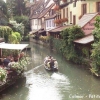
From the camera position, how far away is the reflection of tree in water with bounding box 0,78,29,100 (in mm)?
16953

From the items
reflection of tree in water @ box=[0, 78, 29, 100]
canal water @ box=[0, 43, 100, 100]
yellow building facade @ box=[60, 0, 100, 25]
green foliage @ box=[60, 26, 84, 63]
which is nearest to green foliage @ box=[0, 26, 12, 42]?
green foliage @ box=[60, 26, 84, 63]

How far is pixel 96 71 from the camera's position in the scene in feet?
72.0

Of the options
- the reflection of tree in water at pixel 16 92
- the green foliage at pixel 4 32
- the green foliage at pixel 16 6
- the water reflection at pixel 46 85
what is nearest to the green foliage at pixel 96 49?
the water reflection at pixel 46 85

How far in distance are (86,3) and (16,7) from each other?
38.5m

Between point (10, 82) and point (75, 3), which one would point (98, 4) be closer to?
point (75, 3)

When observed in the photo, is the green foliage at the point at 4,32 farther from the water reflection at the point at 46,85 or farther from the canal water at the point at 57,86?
the water reflection at the point at 46,85

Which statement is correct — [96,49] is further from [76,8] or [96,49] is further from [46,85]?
[76,8]

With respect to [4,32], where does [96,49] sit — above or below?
below

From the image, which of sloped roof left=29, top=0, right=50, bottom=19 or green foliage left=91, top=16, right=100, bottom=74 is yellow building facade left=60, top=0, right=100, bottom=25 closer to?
green foliage left=91, top=16, right=100, bottom=74

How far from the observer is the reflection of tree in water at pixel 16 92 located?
55.6 feet

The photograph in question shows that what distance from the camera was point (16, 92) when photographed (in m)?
18.1

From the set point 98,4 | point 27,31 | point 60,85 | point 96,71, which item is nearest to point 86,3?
point 98,4

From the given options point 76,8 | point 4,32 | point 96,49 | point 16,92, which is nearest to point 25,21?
point 76,8

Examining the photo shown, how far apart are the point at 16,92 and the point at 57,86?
3198mm
